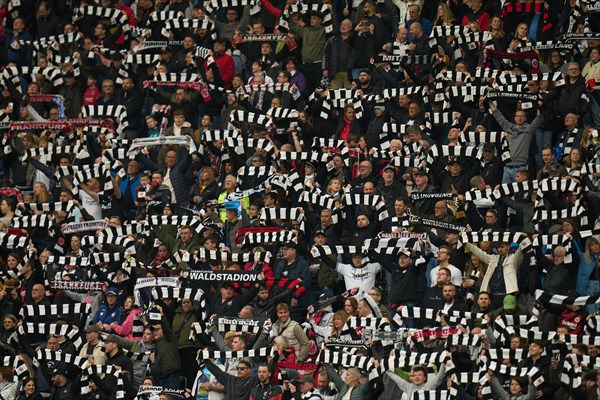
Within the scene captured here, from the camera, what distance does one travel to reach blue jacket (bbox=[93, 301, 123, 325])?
24.3 metres

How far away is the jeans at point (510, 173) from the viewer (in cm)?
2555

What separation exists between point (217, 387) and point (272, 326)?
56.1 inches

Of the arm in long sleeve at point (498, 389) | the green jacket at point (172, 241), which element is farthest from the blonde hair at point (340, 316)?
the green jacket at point (172, 241)

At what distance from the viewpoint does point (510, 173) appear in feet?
84.1

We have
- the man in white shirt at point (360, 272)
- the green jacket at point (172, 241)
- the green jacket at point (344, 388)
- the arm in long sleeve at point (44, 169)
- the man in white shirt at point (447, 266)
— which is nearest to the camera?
the green jacket at point (344, 388)

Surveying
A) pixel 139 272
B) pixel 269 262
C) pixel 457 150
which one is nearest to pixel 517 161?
pixel 457 150

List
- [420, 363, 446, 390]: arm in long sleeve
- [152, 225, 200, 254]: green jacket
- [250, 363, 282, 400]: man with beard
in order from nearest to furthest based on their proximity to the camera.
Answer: [420, 363, 446, 390]: arm in long sleeve, [250, 363, 282, 400]: man with beard, [152, 225, 200, 254]: green jacket

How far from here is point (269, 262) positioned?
24016 millimetres

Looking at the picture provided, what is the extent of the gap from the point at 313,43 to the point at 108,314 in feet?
22.9

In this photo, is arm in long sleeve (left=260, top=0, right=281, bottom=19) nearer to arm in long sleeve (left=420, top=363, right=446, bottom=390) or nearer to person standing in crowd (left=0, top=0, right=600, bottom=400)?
person standing in crowd (left=0, top=0, right=600, bottom=400)

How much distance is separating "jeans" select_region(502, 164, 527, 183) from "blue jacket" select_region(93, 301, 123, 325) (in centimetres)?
609

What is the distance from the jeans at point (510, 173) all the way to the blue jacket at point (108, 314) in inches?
240

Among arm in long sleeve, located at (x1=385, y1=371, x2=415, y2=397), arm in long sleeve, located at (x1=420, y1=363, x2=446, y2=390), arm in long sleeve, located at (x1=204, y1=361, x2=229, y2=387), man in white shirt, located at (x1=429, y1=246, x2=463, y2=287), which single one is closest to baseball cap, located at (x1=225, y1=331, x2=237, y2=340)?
arm in long sleeve, located at (x1=204, y1=361, x2=229, y2=387)

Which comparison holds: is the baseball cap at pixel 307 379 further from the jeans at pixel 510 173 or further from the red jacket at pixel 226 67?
the red jacket at pixel 226 67
